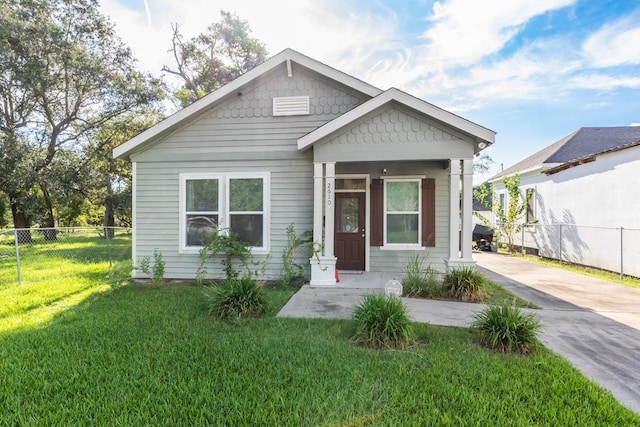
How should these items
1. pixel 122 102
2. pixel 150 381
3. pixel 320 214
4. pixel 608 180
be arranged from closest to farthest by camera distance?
1. pixel 150 381
2. pixel 320 214
3. pixel 608 180
4. pixel 122 102

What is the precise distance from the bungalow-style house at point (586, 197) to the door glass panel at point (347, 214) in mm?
6948

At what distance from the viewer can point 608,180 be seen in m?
8.87

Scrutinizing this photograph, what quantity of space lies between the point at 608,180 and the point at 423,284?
714cm

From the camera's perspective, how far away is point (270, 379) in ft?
9.78

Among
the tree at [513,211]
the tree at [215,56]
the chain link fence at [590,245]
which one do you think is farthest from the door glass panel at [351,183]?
the tree at [215,56]

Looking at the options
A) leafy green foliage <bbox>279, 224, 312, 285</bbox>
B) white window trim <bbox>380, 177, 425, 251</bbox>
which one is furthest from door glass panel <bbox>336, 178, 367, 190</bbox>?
leafy green foliage <bbox>279, 224, 312, 285</bbox>

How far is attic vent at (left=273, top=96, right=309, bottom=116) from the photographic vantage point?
7.43 meters

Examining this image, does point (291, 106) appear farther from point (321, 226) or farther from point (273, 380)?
point (273, 380)

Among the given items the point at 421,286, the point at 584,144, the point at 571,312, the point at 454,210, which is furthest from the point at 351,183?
the point at 584,144

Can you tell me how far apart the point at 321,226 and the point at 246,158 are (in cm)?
245

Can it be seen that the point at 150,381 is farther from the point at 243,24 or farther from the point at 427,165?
the point at 243,24

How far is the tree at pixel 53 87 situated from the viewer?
15.0 meters

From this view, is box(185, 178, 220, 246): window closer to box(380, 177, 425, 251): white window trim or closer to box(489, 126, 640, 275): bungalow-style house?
box(380, 177, 425, 251): white window trim

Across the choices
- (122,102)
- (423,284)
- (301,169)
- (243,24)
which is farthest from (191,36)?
(423,284)
